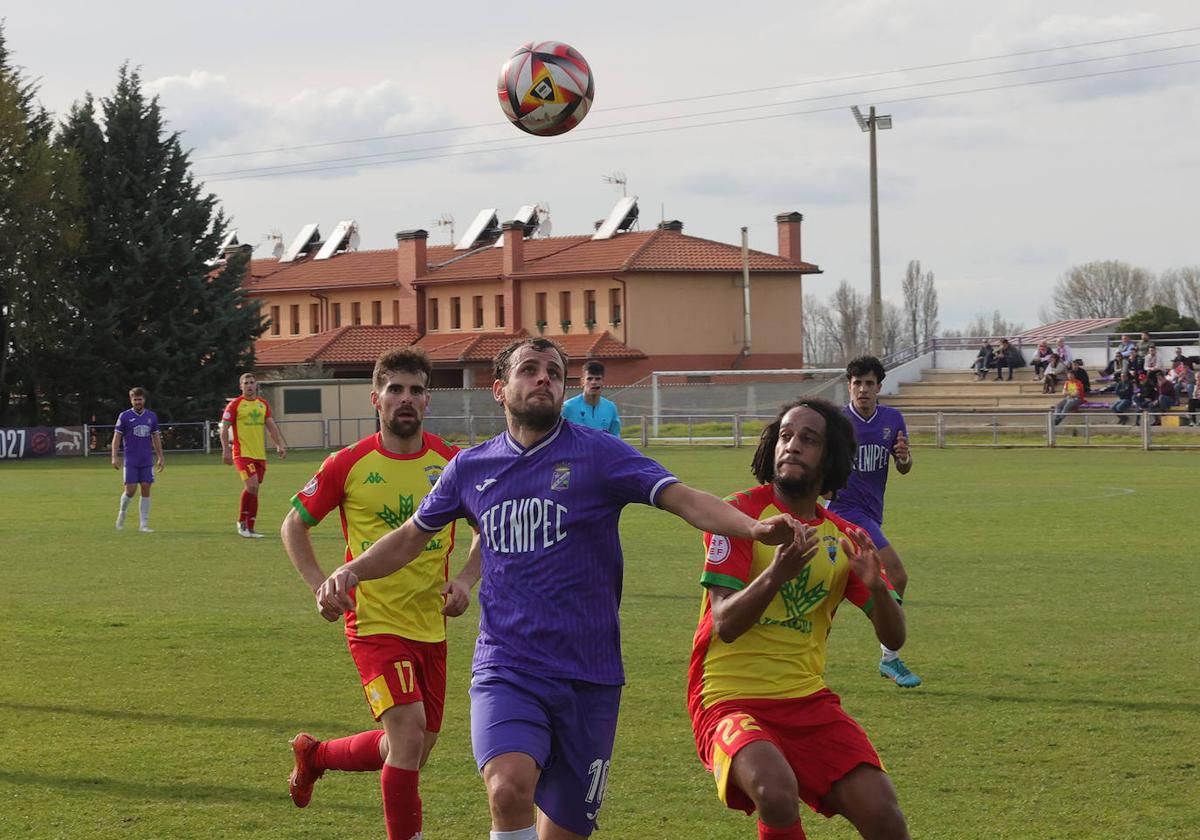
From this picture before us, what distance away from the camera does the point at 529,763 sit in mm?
4711

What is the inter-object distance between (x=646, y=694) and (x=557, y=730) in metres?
4.36

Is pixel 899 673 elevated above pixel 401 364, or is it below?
below

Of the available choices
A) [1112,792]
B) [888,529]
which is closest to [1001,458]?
[888,529]

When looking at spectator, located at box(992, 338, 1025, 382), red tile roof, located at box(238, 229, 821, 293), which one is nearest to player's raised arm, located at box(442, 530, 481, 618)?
spectator, located at box(992, 338, 1025, 382)

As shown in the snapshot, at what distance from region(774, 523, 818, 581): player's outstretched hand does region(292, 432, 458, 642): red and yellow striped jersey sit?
216 cm

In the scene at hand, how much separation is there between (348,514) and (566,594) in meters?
2.00

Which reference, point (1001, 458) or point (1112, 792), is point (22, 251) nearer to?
point (1001, 458)

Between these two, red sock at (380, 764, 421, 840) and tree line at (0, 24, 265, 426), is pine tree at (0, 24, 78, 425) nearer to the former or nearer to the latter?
tree line at (0, 24, 265, 426)

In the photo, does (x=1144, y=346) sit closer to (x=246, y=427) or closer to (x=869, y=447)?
(x=246, y=427)

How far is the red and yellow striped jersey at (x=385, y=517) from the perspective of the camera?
631cm

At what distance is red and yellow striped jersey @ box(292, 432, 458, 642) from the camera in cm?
631

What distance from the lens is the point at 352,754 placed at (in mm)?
6461

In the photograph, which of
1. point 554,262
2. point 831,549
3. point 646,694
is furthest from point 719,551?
point 554,262

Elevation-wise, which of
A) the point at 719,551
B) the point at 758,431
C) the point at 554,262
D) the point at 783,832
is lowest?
the point at 758,431
